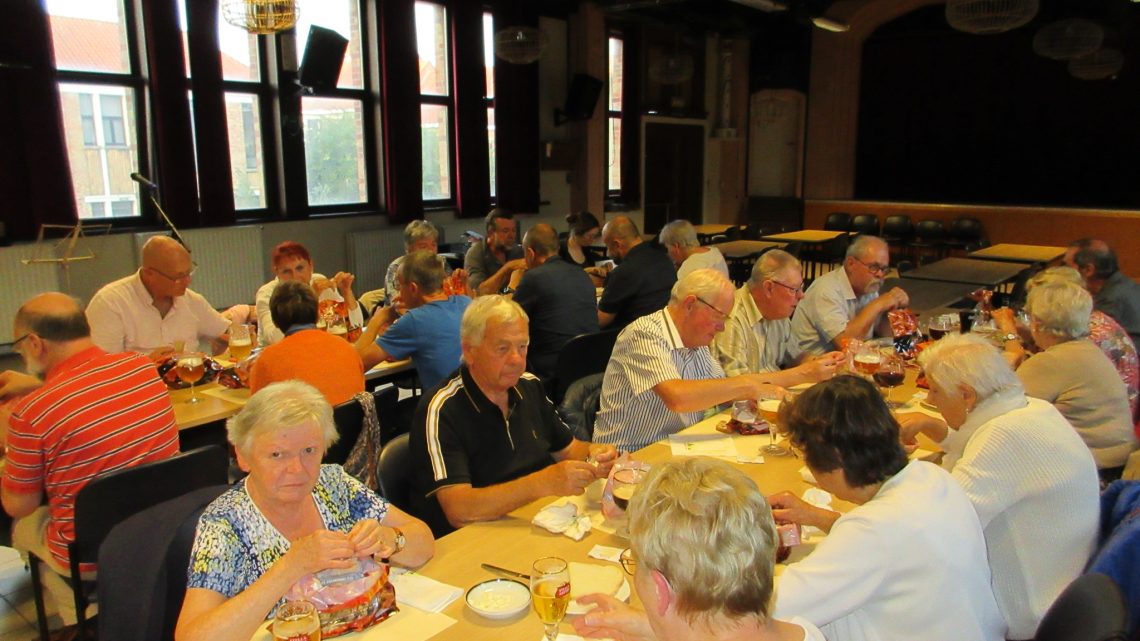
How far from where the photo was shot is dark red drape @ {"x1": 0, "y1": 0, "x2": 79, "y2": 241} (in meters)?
6.63

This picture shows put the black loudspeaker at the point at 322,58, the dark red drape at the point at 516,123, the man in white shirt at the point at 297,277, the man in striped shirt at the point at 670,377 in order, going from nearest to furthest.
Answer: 1. the man in striped shirt at the point at 670,377
2. the man in white shirt at the point at 297,277
3. the black loudspeaker at the point at 322,58
4. the dark red drape at the point at 516,123

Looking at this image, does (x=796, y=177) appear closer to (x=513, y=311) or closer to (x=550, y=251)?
(x=550, y=251)

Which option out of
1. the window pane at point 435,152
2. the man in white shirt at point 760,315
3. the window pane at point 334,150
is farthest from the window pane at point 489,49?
the man in white shirt at point 760,315

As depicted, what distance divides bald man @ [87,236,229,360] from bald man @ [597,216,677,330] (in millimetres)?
2472

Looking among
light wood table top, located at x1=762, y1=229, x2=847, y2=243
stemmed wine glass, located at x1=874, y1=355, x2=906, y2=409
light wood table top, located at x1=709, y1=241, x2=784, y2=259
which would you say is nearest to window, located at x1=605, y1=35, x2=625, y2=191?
light wood table top, located at x1=762, y1=229, x2=847, y2=243

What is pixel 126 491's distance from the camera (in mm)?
2471

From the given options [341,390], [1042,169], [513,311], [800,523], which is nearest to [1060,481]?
[800,523]

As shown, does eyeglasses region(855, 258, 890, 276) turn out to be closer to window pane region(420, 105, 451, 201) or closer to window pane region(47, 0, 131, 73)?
window pane region(47, 0, 131, 73)

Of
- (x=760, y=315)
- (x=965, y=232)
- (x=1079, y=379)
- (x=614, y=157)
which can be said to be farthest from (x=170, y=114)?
(x=965, y=232)

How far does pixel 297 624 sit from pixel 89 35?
299 inches

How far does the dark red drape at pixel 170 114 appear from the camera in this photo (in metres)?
7.49

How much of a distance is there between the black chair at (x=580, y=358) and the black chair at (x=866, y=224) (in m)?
9.69

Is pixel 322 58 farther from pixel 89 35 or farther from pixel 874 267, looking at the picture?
pixel 874 267

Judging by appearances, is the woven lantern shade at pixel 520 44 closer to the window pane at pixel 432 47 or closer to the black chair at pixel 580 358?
the window pane at pixel 432 47
